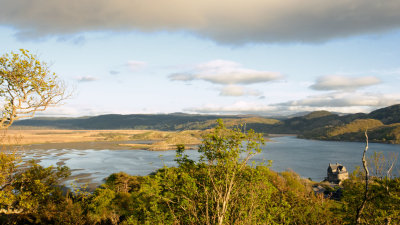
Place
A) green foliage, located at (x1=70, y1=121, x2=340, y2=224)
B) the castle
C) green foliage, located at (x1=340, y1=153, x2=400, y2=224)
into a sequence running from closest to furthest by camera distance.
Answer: green foliage, located at (x1=70, y1=121, x2=340, y2=224)
green foliage, located at (x1=340, y1=153, x2=400, y2=224)
the castle

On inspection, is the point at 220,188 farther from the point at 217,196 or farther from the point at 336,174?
the point at 336,174

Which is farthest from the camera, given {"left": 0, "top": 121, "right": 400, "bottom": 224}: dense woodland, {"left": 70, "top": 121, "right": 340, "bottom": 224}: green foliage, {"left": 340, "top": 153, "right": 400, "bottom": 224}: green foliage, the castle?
the castle

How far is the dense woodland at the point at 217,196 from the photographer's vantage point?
1126 centimetres

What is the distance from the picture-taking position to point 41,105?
51.3 ft

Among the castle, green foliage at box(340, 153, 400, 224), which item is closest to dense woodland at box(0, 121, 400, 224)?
green foliage at box(340, 153, 400, 224)

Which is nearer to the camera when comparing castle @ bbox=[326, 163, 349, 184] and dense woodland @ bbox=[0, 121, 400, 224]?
dense woodland @ bbox=[0, 121, 400, 224]

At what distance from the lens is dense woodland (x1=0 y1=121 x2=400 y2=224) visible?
1126 centimetres

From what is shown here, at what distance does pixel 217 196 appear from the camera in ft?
37.9

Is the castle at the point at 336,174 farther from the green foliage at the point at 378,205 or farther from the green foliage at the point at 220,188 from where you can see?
the green foliage at the point at 220,188

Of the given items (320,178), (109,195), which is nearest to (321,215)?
(109,195)

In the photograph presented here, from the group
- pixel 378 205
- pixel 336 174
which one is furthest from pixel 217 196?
pixel 336 174

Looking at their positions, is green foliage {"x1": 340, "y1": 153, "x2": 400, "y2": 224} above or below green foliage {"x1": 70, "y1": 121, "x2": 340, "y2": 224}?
below

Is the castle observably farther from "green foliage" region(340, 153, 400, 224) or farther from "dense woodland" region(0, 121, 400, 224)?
"green foliage" region(340, 153, 400, 224)

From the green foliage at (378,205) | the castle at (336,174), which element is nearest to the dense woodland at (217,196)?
the green foliage at (378,205)
